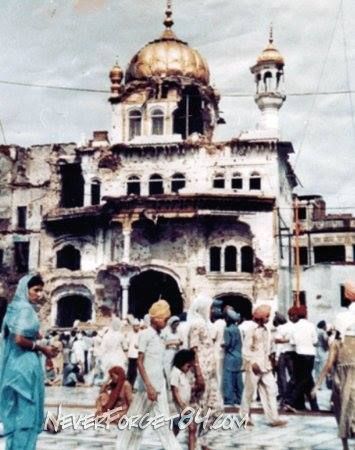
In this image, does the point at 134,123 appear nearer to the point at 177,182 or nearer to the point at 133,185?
the point at 133,185

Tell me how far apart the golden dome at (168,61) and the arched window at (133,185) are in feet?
16.8

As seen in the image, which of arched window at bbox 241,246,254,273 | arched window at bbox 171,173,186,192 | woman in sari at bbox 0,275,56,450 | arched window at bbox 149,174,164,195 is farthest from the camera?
arched window at bbox 149,174,164,195

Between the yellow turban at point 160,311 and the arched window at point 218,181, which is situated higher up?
the arched window at point 218,181

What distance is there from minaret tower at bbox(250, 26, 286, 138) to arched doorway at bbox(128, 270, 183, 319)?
7.40 m

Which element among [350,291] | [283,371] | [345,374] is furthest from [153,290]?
[345,374]

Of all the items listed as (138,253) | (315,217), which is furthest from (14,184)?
(315,217)

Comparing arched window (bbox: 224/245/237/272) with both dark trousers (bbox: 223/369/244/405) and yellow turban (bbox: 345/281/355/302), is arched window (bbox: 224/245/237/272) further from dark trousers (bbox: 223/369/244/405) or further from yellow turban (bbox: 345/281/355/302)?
yellow turban (bbox: 345/281/355/302)

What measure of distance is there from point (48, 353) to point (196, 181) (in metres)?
24.4

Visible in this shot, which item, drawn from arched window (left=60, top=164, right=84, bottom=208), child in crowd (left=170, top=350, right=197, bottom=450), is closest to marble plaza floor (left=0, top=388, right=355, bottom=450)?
child in crowd (left=170, top=350, right=197, bottom=450)

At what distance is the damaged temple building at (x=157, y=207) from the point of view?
27.4 meters

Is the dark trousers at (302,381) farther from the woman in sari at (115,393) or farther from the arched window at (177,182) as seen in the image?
the arched window at (177,182)

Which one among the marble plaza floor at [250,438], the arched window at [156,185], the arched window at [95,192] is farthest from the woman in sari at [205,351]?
the arched window at [95,192]

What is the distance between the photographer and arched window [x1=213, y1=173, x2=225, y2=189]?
2906cm

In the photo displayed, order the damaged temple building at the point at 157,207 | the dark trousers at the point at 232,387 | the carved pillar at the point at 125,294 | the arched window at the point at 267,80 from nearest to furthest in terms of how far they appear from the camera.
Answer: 1. the dark trousers at the point at 232,387
2. the carved pillar at the point at 125,294
3. the damaged temple building at the point at 157,207
4. the arched window at the point at 267,80
